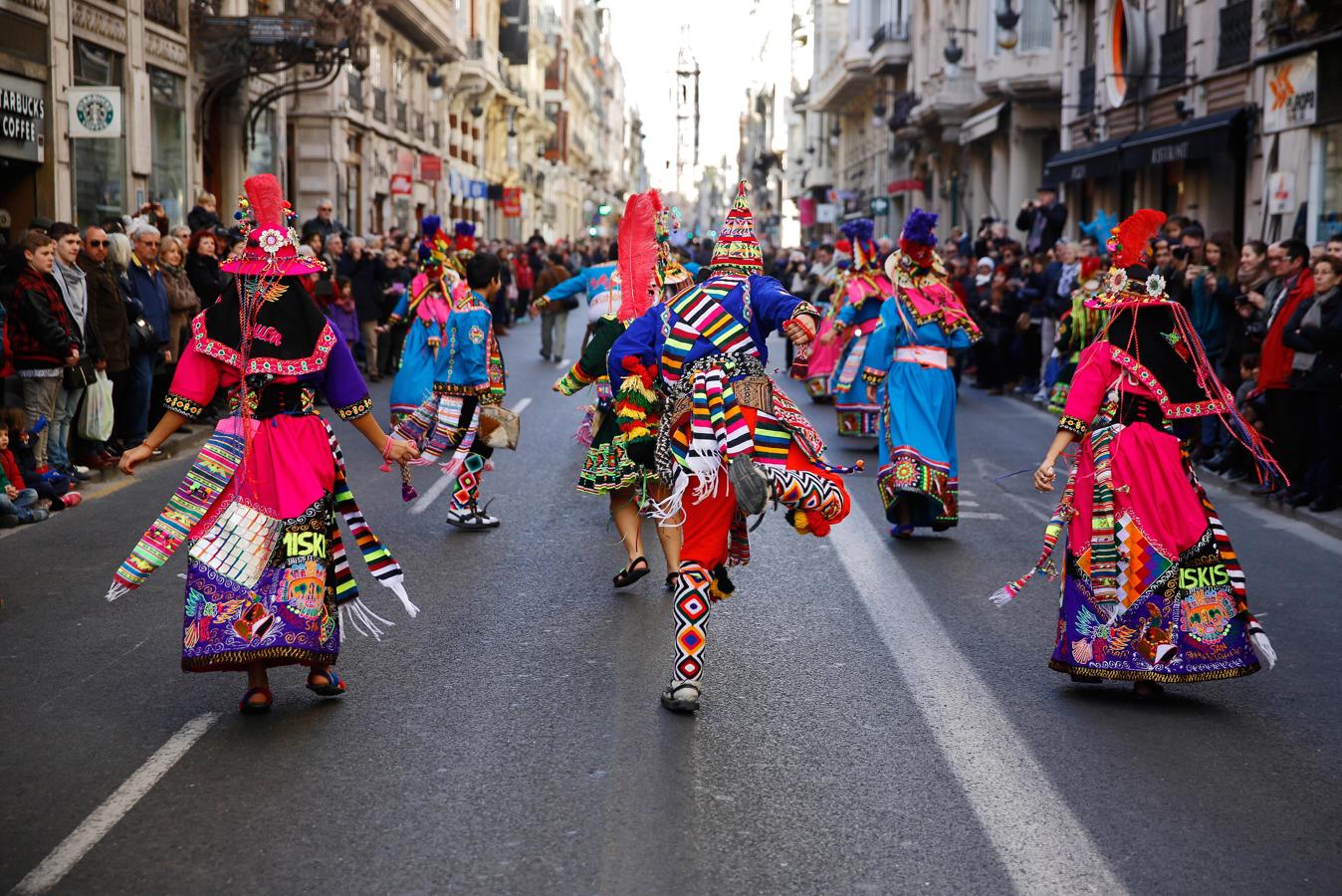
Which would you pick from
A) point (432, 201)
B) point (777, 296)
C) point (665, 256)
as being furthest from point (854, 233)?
point (432, 201)

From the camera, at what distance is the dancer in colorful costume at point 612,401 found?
8086 millimetres

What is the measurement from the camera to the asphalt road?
4.56m

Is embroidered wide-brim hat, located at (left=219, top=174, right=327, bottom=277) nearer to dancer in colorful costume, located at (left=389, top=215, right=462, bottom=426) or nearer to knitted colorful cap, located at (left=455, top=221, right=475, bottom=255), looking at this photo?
dancer in colorful costume, located at (left=389, top=215, right=462, bottom=426)

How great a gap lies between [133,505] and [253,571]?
231 inches

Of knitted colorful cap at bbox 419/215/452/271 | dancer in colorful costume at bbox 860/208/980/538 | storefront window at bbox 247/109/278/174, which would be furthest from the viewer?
storefront window at bbox 247/109/278/174

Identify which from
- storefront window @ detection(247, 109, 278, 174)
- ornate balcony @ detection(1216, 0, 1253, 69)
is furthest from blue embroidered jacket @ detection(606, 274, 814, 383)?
storefront window @ detection(247, 109, 278, 174)

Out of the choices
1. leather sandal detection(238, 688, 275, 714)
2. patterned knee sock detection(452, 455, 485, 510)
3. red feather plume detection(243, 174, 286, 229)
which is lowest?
leather sandal detection(238, 688, 275, 714)

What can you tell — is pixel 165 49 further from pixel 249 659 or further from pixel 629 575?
pixel 249 659

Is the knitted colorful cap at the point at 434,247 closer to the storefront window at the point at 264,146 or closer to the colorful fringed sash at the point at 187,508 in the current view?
the colorful fringed sash at the point at 187,508

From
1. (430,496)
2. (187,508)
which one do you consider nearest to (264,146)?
(430,496)

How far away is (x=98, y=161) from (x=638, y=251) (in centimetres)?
1529

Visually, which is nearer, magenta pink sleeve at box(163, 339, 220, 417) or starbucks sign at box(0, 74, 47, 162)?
magenta pink sleeve at box(163, 339, 220, 417)

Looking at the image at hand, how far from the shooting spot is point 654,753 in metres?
5.61

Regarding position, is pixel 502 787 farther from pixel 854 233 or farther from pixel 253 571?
pixel 854 233
